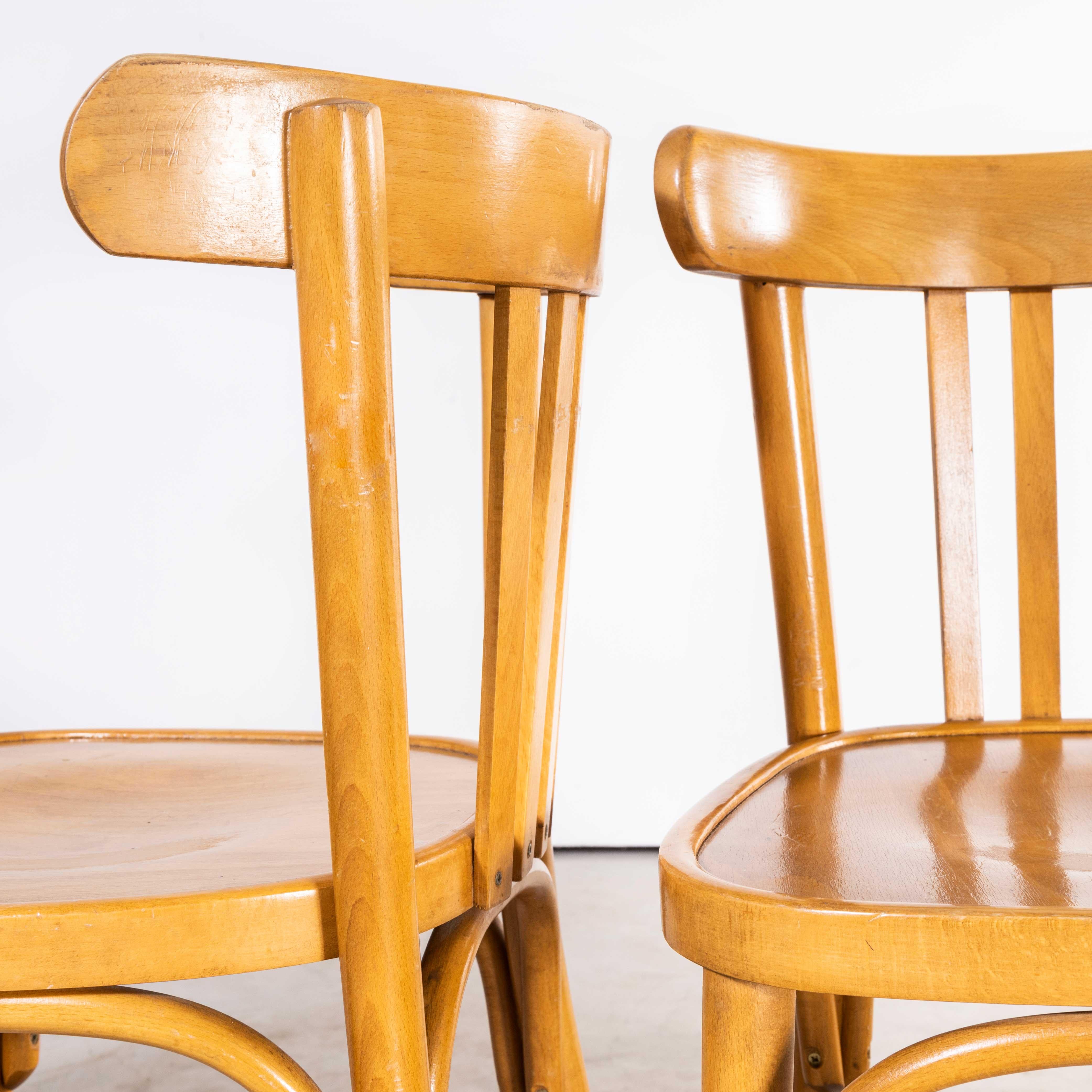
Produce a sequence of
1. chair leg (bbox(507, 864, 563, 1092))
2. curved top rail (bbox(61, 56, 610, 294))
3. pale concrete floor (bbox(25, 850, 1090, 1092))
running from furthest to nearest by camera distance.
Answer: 1. pale concrete floor (bbox(25, 850, 1090, 1092))
2. chair leg (bbox(507, 864, 563, 1092))
3. curved top rail (bbox(61, 56, 610, 294))

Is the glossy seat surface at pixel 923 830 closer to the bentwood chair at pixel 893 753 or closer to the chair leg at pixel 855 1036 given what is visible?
the bentwood chair at pixel 893 753

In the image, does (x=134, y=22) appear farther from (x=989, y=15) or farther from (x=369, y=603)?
(x=369, y=603)

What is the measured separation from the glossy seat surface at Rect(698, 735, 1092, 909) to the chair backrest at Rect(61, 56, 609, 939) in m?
0.14

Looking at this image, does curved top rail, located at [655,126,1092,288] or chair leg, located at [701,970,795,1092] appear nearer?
chair leg, located at [701,970,795,1092]

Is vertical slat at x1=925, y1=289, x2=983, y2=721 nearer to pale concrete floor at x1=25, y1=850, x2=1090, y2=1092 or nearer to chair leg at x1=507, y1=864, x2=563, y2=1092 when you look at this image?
chair leg at x1=507, y1=864, x2=563, y2=1092

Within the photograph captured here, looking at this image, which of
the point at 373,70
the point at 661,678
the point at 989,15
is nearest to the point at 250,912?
the point at 661,678

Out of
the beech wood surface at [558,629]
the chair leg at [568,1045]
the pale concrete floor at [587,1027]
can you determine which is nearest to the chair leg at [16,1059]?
the pale concrete floor at [587,1027]

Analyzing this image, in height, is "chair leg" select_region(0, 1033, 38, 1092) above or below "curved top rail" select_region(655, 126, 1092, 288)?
below

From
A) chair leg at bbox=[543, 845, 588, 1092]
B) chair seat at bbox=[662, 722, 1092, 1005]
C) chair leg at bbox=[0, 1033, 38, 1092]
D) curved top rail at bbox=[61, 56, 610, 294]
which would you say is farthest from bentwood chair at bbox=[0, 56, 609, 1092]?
chair leg at bbox=[0, 1033, 38, 1092]

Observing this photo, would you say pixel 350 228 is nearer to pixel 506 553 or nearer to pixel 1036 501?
pixel 506 553

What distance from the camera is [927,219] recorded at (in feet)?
2.61

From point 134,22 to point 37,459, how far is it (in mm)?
662

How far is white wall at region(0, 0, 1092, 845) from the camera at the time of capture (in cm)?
178

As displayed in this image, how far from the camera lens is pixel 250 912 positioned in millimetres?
440
